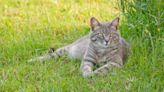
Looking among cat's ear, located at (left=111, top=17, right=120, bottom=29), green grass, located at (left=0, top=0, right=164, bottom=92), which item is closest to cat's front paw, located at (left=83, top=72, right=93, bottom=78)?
green grass, located at (left=0, top=0, right=164, bottom=92)

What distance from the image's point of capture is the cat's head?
490 centimetres

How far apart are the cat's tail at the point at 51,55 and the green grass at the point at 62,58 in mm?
81

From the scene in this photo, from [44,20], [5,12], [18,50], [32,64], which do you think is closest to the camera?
[32,64]

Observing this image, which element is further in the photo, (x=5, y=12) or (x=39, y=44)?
(x=5, y=12)

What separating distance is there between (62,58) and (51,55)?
5.0 inches

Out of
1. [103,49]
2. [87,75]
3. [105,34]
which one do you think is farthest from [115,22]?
[87,75]

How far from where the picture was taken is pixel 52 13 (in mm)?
6992

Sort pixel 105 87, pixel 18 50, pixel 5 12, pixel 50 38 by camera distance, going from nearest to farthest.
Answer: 1. pixel 105 87
2. pixel 18 50
3. pixel 50 38
4. pixel 5 12

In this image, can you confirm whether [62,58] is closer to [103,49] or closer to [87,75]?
[103,49]

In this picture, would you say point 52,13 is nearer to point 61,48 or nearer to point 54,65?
point 61,48

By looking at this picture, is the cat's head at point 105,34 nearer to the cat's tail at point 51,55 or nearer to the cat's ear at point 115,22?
the cat's ear at point 115,22

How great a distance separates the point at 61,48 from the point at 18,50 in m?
0.49

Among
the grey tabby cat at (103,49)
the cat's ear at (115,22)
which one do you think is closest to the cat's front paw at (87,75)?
the grey tabby cat at (103,49)

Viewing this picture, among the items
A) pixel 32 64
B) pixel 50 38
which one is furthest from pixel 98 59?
pixel 50 38
